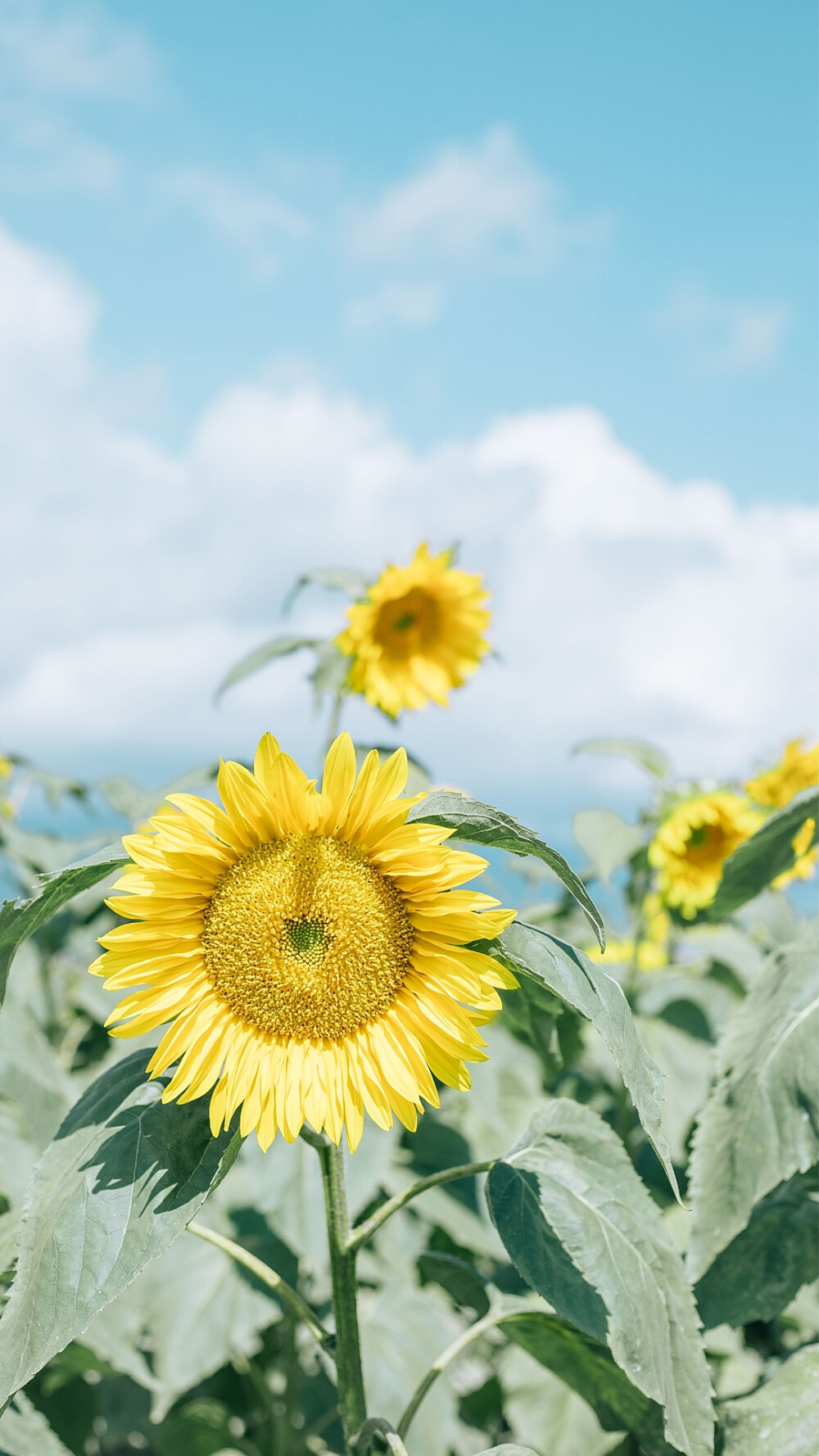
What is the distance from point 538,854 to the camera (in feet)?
3.29

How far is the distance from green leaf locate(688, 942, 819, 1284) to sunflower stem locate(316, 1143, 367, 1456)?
39cm

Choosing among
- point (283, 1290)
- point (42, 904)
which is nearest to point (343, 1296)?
point (283, 1290)

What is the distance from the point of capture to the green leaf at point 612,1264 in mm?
1111

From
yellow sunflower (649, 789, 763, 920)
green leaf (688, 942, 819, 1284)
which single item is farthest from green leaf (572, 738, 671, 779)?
green leaf (688, 942, 819, 1284)

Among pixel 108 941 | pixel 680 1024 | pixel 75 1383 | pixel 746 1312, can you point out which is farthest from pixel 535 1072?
pixel 108 941

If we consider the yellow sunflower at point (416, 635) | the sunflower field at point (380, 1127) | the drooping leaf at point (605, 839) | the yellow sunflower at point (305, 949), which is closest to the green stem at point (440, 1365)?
the sunflower field at point (380, 1127)

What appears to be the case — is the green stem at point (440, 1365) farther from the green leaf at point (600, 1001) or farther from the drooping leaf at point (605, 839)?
the drooping leaf at point (605, 839)

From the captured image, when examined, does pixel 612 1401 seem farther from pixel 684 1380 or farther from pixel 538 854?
pixel 538 854

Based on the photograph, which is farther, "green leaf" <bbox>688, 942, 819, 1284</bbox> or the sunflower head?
the sunflower head

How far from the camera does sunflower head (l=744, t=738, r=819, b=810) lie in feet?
9.70

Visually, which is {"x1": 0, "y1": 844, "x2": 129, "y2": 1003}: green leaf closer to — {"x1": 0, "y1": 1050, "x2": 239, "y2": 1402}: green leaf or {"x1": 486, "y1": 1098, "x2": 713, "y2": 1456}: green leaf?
{"x1": 0, "y1": 1050, "x2": 239, "y2": 1402}: green leaf

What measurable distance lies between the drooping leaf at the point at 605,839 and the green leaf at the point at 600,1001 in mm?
1593

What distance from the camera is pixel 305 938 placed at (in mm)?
1112

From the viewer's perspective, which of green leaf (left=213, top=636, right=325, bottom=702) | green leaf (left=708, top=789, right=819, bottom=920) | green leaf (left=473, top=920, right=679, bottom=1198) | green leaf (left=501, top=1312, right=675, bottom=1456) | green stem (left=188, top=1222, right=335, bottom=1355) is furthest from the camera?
green leaf (left=213, top=636, right=325, bottom=702)
